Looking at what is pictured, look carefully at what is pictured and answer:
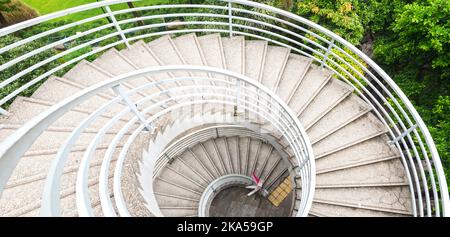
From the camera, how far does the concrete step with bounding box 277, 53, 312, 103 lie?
5031 mm

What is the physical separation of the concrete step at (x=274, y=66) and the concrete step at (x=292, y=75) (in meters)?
0.13

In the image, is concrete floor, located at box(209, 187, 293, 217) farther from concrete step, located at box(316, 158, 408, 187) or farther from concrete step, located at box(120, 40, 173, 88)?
concrete step, located at box(120, 40, 173, 88)

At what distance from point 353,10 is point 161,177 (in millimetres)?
6060

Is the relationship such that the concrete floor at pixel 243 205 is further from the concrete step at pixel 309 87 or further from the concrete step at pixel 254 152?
the concrete step at pixel 309 87

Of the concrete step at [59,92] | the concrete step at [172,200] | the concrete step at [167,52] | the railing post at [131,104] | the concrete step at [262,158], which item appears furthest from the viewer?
the concrete step at [262,158]

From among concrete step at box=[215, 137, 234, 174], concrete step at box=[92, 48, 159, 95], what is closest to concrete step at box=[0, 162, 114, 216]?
concrete step at box=[92, 48, 159, 95]

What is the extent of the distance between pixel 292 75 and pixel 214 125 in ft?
7.21

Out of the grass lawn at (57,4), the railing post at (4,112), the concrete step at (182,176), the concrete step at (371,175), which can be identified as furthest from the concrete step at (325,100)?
the grass lawn at (57,4)

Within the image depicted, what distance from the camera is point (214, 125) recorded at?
249 inches

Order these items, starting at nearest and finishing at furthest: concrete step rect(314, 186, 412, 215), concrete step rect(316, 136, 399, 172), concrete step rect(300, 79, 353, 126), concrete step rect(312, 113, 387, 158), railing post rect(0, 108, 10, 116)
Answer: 1. railing post rect(0, 108, 10, 116)
2. concrete step rect(314, 186, 412, 215)
3. concrete step rect(316, 136, 399, 172)
4. concrete step rect(312, 113, 387, 158)
5. concrete step rect(300, 79, 353, 126)

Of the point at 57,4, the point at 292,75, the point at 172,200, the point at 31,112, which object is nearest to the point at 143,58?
the point at 31,112

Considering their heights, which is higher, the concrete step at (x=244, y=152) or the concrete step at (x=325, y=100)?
the concrete step at (x=325, y=100)

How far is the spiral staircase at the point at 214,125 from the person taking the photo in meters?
3.42

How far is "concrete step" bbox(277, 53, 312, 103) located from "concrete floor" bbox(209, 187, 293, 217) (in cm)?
336
